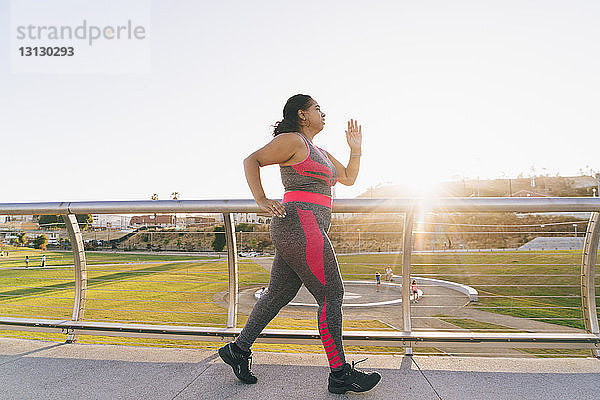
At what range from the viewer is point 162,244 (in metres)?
3.55

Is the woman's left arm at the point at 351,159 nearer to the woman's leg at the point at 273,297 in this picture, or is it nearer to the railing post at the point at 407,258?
the railing post at the point at 407,258

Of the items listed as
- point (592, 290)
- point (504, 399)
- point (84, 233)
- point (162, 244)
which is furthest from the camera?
point (162, 244)

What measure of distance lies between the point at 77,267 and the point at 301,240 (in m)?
2.09

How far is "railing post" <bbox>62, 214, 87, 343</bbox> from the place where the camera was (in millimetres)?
3057

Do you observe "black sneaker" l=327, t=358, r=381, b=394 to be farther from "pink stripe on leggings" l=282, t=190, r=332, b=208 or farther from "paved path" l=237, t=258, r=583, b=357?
"paved path" l=237, t=258, r=583, b=357

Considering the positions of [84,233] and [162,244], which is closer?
[84,233]

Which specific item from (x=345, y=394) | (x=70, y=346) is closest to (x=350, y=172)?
(x=345, y=394)

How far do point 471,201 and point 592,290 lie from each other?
1060 millimetres

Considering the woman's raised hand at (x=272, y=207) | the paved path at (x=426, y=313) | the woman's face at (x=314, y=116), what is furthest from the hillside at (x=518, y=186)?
the woman's raised hand at (x=272, y=207)

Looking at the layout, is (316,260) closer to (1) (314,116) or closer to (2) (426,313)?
(1) (314,116)

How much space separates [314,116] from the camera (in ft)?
7.64

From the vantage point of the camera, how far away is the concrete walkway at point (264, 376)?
2.14 meters

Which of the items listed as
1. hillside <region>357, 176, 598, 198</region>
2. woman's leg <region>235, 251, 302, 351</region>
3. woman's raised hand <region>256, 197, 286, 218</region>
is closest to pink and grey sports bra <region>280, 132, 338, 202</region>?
woman's raised hand <region>256, 197, 286, 218</region>

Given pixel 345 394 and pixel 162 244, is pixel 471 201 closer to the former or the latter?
pixel 345 394
